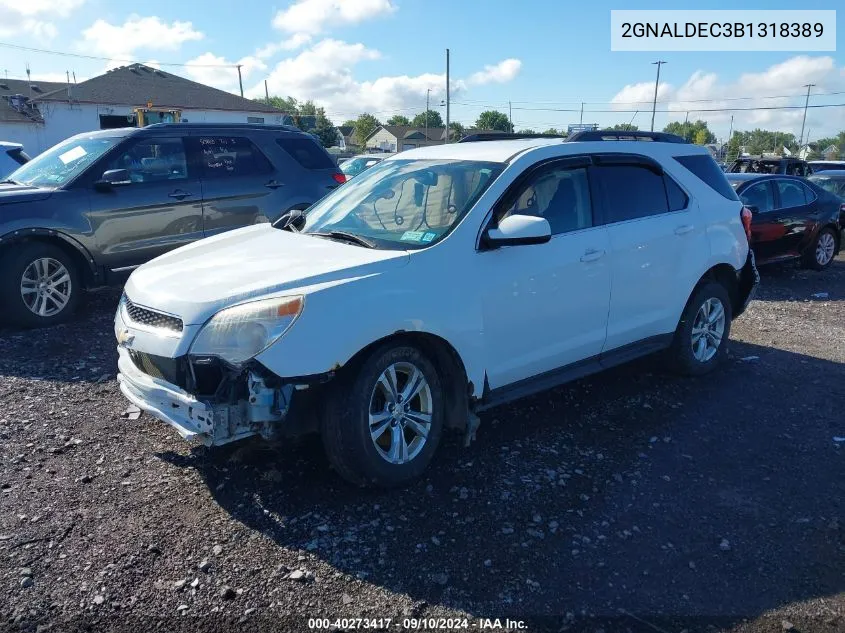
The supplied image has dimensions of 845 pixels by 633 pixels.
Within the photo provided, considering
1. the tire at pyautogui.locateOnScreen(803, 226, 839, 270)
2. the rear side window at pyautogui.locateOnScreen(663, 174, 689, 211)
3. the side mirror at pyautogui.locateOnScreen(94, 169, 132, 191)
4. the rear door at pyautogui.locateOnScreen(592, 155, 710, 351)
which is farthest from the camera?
the tire at pyautogui.locateOnScreen(803, 226, 839, 270)

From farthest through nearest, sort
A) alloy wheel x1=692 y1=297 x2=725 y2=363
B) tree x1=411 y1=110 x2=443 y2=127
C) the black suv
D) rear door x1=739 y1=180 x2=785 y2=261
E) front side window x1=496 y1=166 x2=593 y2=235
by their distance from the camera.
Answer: tree x1=411 y1=110 x2=443 y2=127, rear door x1=739 y1=180 x2=785 y2=261, the black suv, alloy wheel x1=692 y1=297 x2=725 y2=363, front side window x1=496 y1=166 x2=593 y2=235

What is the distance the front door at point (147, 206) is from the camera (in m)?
6.98

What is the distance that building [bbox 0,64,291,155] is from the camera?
116 feet

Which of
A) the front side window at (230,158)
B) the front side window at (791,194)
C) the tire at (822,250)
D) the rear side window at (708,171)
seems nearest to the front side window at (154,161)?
the front side window at (230,158)

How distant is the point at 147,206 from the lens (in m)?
7.23

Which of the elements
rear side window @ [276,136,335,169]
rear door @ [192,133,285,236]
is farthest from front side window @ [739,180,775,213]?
rear door @ [192,133,285,236]

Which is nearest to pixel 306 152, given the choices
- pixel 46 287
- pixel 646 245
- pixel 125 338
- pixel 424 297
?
pixel 46 287

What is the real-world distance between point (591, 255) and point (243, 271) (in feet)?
7.31

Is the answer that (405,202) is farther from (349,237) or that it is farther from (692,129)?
(692,129)

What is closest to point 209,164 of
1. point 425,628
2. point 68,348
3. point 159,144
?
point 159,144

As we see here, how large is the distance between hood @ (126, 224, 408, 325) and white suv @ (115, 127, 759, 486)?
0.01m

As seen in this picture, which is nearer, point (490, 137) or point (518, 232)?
point (518, 232)

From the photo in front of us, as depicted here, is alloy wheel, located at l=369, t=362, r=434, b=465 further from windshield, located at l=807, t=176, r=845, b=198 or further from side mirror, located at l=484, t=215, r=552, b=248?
windshield, located at l=807, t=176, r=845, b=198

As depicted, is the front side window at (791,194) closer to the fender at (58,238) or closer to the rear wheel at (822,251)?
the rear wheel at (822,251)
